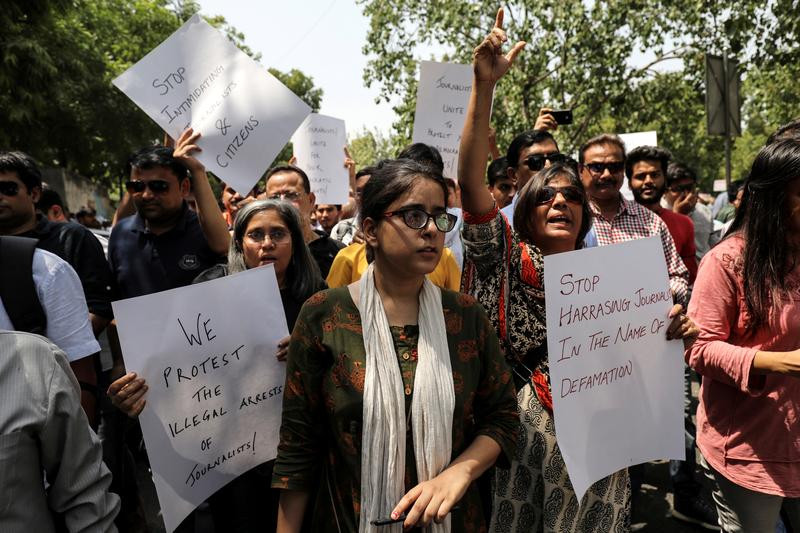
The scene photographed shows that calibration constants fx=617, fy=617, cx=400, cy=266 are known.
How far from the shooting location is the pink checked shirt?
207cm

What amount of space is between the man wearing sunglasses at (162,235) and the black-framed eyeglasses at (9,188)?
51 cm

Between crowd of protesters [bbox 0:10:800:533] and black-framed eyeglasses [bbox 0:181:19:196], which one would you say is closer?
crowd of protesters [bbox 0:10:800:533]

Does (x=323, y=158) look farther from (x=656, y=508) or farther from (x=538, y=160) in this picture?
(x=656, y=508)

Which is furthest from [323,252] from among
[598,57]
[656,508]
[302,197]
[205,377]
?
[598,57]

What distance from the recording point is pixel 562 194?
2.36m

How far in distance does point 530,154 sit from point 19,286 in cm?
269

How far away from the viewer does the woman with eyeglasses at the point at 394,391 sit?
5.57ft

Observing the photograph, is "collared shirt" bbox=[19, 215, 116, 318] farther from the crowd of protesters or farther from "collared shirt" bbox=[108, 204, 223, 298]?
"collared shirt" bbox=[108, 204, 223, 298]

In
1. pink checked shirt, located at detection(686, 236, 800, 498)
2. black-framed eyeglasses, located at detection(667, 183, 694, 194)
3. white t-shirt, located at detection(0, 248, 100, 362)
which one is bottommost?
pink checked shirt, located at detection(686, 236, 800, 498)

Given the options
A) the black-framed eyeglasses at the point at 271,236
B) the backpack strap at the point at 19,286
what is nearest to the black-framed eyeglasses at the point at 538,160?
the black-framed eyeglasses at the point at 271,236

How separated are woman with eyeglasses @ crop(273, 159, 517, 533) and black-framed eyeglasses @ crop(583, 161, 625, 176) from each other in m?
1.90

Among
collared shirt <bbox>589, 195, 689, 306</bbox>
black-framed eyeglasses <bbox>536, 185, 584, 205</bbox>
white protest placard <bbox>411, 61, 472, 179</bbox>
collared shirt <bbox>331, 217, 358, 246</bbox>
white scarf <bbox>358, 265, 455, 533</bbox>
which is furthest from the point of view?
white protest placard <bbox>411, 61, 472, 179</bbox>

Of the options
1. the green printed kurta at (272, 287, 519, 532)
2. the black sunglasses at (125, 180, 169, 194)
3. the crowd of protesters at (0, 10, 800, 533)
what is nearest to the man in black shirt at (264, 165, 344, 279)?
the crowd of protesters at (0, 10, 800, 533)

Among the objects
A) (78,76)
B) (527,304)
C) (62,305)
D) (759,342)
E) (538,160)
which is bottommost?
(759,342)
